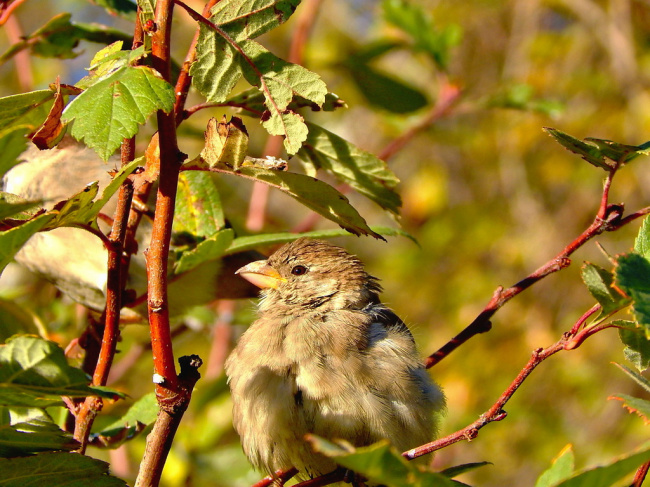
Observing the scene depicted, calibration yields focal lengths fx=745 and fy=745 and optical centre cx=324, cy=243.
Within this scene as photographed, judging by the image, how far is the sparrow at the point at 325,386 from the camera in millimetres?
2180

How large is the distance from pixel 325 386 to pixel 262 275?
2.96 ft

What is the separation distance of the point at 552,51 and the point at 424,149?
178 cm

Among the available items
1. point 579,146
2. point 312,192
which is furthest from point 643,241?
point 312,192

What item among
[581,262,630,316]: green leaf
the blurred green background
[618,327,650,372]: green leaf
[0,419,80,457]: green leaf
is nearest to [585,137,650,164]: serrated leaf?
[581,262,630,316]: green leaf

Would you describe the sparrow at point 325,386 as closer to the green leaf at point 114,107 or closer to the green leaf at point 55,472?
the green leaf at point 55,472

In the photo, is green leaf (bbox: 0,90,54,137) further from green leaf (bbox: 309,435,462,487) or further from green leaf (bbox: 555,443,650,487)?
green leaf (bbox: 555,443,650,487)

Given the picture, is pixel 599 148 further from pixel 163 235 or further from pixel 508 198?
pixel 508 198

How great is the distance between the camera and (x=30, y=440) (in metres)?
1.40

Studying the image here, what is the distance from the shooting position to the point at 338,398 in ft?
7.13

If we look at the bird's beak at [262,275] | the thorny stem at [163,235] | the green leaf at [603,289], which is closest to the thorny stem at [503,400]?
the green leaf at [603,289]

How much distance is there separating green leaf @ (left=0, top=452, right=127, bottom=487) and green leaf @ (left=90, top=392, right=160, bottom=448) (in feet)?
1.68

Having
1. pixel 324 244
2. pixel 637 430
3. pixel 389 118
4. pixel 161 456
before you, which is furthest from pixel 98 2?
pixel 637 430

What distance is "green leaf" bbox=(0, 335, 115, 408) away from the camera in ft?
3.92

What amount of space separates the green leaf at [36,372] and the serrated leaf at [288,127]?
24.6 inches
